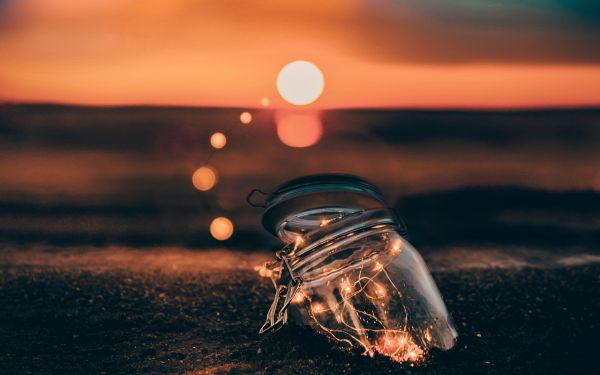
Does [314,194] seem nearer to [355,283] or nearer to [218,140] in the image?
[355,283]

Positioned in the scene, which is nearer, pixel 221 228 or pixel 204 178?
pixel 221 228

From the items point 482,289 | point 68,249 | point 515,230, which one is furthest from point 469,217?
Result: point 68,249

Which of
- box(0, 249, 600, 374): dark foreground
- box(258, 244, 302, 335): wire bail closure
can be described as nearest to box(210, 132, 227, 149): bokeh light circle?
box(0, 249, 600, 374): dark foreground

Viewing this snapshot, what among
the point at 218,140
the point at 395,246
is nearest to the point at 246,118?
the point at 218,140

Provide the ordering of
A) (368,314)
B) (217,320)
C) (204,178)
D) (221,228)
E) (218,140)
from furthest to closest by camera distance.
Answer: (218,140) → (204,178) → (221,228) → (217,320) → (368,314)

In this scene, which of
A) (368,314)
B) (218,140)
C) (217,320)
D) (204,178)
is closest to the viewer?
(368,314)

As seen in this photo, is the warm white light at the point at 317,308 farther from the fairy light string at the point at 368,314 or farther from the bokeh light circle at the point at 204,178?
the bokeh light circle at the point at 204,178

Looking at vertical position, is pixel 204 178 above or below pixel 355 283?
above

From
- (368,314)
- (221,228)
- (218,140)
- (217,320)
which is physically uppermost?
(218,140)
